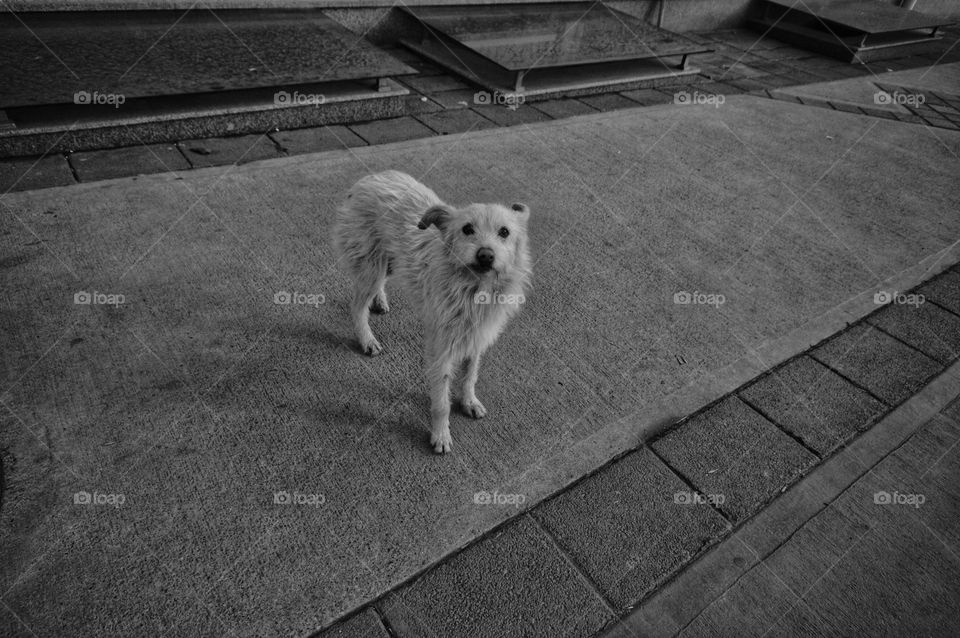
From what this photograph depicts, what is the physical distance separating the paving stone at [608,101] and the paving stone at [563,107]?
143 millimetres

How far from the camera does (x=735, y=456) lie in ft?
10.6

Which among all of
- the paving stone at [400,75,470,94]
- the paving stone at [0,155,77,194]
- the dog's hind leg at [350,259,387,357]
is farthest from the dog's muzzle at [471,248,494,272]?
the paving stone at [400,75,470,94]

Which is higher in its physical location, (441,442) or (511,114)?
(511,114)

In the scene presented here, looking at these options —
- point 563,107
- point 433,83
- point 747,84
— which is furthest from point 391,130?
point 747,84

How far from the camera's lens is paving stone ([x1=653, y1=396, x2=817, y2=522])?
3027 millimetres

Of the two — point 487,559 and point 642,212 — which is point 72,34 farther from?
point 487,559

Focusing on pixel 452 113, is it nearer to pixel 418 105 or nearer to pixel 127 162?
pixel 418 105

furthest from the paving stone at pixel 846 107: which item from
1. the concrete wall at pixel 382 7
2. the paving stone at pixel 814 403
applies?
the paving stone at pixel 814 403

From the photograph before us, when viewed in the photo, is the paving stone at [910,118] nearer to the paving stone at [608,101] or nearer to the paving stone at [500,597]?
the paving stone at [608,101]

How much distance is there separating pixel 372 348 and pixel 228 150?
126 inches

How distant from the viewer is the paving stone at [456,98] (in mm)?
7109

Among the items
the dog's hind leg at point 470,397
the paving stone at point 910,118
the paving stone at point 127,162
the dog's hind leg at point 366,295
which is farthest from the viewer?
the paving stone at point 910,118

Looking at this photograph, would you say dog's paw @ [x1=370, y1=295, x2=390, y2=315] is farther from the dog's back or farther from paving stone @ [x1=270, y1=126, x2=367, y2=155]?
paving stone @ [x1=270, y1=126, x2=367, y2=155]

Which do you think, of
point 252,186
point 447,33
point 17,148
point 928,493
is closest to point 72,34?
point 17,148
